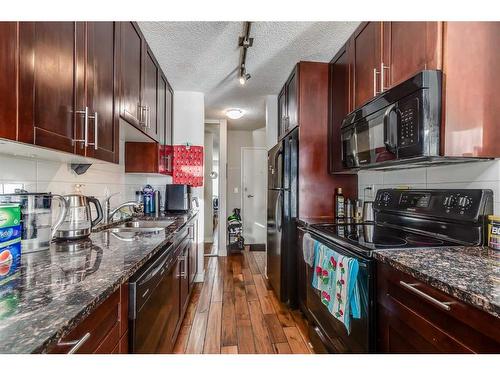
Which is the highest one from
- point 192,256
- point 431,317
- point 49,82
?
point 49,82

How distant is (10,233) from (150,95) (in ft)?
5.11

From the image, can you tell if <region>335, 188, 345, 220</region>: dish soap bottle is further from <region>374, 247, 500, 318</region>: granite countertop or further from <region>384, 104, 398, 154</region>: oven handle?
<region>374, 247, 500, 318</region>: granite countertop

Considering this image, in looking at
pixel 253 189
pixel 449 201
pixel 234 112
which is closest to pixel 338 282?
pixel 449 201

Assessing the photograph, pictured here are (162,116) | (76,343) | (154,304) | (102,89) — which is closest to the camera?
(76,343)

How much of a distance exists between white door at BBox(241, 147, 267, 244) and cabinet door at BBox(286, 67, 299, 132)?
252 centimetres

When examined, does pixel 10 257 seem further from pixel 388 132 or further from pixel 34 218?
pixel 388 132

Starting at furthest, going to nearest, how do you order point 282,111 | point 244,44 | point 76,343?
1. point 282,111
2. point 244,44
3. point 76,343

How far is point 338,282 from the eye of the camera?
1310mm

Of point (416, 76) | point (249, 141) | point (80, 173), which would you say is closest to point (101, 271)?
point (80, 173)

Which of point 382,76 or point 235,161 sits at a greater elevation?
point 382,76

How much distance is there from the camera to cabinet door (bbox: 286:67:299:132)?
2255mm

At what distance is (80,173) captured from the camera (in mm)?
1615

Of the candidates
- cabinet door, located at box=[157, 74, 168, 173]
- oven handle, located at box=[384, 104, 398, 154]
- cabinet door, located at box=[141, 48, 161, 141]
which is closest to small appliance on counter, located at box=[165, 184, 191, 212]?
cabinet door, located at box=[157, 74, 168, 173]
